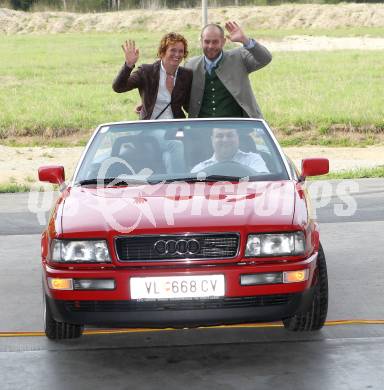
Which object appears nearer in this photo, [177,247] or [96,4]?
[177,247]

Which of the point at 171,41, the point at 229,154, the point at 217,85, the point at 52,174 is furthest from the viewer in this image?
the point at 217,85

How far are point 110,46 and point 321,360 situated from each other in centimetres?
5460

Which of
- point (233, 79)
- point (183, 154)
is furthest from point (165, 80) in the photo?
point (183, 154)

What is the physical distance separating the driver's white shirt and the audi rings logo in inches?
51.3

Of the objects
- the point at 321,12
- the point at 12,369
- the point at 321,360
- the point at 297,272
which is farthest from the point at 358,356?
the point at 321,12

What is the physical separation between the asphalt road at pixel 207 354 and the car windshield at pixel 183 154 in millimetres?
985

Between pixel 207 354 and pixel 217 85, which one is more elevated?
pixel 217 85

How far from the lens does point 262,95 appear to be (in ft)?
99.1

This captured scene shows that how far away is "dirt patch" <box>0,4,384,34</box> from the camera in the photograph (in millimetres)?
84250

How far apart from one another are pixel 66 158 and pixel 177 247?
45.5ft

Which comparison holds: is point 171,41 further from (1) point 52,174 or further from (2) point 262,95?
(2) point 262,95

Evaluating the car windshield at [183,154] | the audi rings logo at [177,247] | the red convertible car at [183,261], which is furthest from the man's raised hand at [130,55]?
the audi rings logo at [177,247]

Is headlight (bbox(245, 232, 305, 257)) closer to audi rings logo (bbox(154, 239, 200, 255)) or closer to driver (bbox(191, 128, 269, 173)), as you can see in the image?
audi rings logo (bbox(154, 239, 200, 255))

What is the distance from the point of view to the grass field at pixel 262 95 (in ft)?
76.8
